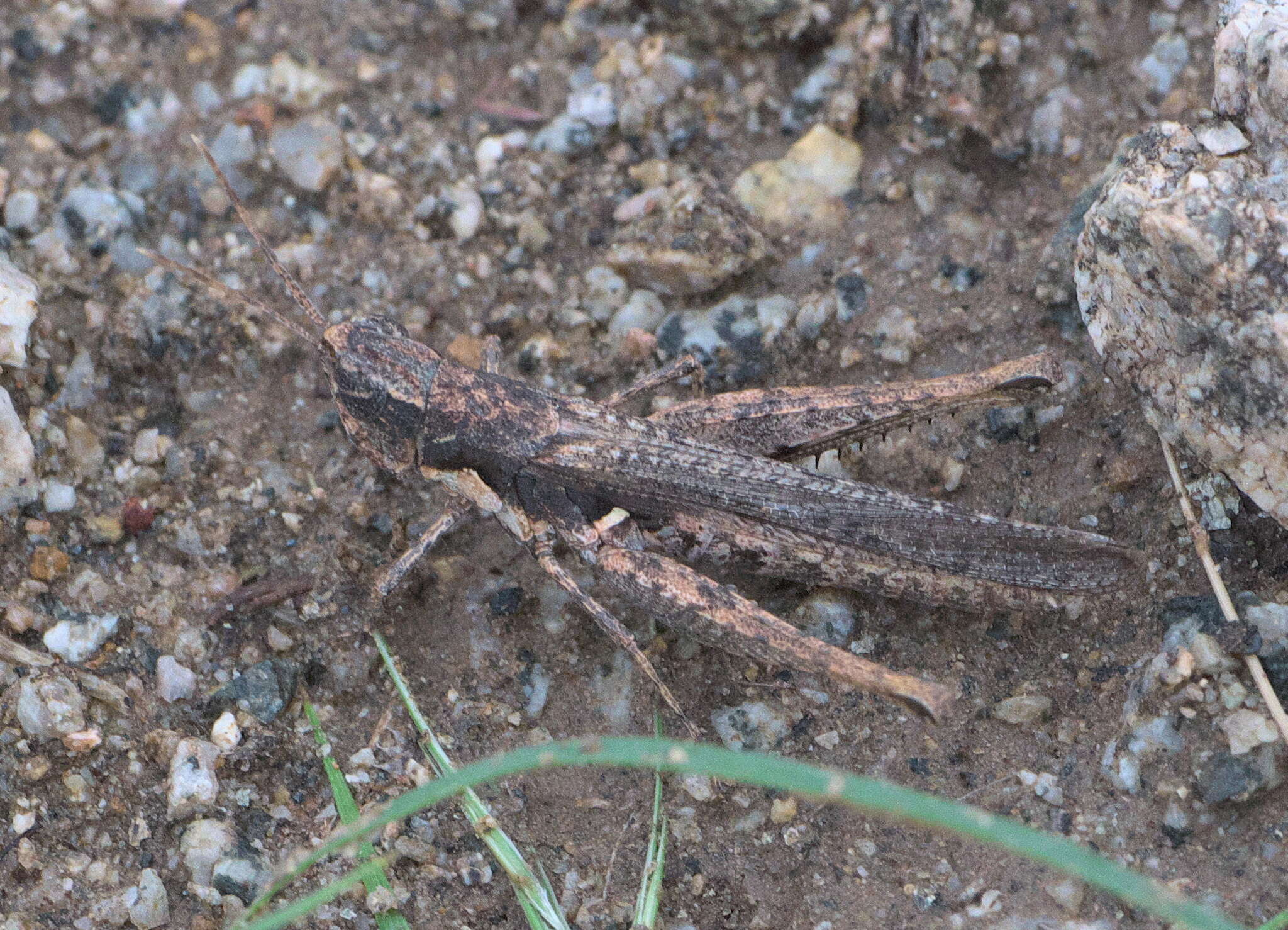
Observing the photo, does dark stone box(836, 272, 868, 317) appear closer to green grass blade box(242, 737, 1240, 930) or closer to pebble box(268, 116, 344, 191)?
pebble box(268, 116, 344, 191)

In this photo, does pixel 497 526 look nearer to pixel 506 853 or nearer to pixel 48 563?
pixel 506 853

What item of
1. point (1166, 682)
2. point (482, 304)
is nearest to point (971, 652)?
point (1166, 682)

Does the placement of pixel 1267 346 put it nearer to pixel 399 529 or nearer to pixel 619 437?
pixel 619 437

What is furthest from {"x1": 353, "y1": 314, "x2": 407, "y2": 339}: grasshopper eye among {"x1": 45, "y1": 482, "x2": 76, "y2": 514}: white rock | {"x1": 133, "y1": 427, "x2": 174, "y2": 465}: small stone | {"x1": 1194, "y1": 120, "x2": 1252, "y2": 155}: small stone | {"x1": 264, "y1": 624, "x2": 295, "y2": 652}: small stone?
{"x1": 1194, "y1": 120, "x2": 1252, "y2": 155}: small stone

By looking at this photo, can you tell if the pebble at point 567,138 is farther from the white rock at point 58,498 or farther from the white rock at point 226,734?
the white rock at point 226,734

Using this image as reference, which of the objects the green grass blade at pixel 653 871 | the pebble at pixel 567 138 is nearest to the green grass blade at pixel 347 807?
the green grass blade at pixel 653 871
